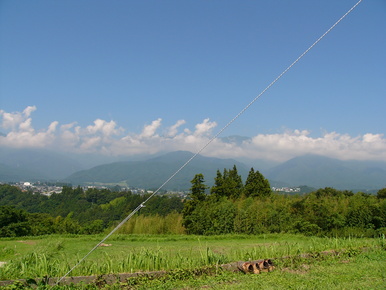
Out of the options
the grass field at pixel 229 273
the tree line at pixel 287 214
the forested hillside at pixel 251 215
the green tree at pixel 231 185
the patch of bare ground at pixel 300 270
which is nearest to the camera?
the grass field at pixel 229 273

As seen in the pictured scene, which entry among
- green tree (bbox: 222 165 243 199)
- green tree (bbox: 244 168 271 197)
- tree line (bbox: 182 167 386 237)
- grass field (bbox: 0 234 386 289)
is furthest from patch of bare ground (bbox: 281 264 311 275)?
green tree (bbox: 222 165 243 199)

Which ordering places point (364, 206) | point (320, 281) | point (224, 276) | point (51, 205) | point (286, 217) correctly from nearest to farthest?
1. point (320, 281)
2. point (224, 276)
3. point (364, 206)
4. point (286, 217)
5. point (51, 205)

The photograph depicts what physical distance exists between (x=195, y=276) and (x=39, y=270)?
2271 mm

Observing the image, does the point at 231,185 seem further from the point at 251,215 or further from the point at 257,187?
the point at 251,215

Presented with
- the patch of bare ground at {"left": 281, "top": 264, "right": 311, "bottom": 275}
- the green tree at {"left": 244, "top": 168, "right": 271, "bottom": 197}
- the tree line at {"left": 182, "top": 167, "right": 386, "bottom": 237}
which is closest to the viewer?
the patch of bare ground at {"left": 281, "top": 264, "right": 311, "bottom": 275}

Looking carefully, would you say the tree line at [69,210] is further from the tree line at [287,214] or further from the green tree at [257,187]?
the green tree at [257,187]

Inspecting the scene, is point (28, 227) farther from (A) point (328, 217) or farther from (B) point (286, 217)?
(A) point (328, 217)

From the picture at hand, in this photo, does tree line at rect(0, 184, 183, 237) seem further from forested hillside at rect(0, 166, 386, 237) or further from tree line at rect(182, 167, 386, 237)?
tree line at rect(182, 167, 386, 237)

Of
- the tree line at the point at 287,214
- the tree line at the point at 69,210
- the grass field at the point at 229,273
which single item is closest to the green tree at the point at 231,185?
the tree line at the point at 287,214

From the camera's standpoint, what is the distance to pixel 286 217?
1653cm

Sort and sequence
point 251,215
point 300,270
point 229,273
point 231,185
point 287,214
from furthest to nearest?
point 231,185, point 251,215, point 287,214, point 300,270, point 229,273

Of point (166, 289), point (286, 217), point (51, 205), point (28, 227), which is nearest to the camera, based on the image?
point (166, 289)

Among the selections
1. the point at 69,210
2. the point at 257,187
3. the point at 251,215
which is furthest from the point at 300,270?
the point at 69,210

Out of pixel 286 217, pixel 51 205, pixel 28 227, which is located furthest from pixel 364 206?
pixel 51 205
